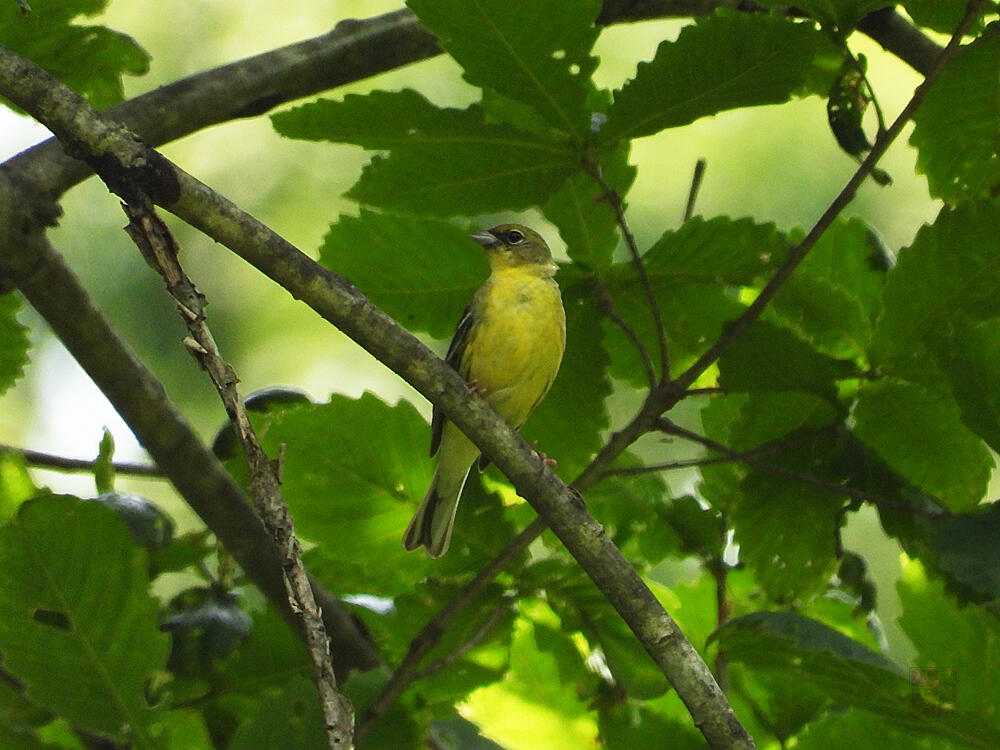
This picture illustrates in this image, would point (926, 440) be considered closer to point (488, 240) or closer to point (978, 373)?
point (978, 373)

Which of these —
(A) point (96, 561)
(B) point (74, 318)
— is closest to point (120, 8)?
(B) point (74, 318)

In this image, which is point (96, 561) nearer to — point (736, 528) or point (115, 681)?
point (115, 681)

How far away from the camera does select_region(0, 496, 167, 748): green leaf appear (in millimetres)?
3029

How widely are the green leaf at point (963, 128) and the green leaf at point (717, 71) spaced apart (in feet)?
1.84

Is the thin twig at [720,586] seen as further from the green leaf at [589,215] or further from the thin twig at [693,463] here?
the green leaf at [589,215]

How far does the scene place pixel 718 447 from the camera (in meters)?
3.26

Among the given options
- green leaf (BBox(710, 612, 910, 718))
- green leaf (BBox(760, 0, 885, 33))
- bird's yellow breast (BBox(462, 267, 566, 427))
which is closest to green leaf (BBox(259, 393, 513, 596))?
green leaf (BBox(710, 612, 910, 718))

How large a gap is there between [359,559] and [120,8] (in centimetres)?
975

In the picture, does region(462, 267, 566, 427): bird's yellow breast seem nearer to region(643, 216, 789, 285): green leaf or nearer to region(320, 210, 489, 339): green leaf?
region(320, 210, 489, 339): green leaf

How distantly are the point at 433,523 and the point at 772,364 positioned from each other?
3.66ft

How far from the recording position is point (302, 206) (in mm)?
11203

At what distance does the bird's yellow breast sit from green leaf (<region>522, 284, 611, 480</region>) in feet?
3.52

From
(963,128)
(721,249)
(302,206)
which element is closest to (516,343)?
(721,249)

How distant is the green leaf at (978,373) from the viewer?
9.29ft
